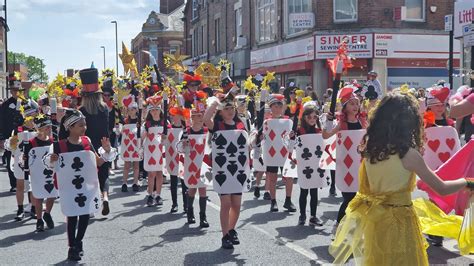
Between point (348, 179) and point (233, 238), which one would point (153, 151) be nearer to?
point (233, 238)

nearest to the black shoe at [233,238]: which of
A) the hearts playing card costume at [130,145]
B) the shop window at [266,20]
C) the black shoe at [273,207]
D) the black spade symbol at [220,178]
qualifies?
the black spade symbol at [220,178]

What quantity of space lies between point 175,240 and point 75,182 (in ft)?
5.44

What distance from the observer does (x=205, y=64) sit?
9695mm

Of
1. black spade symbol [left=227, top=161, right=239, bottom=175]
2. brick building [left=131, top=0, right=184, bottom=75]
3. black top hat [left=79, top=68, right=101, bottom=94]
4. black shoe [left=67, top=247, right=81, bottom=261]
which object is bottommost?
black shoe [left=67, top=247, right=81, bottom=261]

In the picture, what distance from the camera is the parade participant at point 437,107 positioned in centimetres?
809

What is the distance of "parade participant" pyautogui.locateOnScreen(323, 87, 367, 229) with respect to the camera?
25.4 feet

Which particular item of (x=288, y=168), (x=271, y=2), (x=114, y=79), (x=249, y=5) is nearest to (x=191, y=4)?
(x=249, y=5)

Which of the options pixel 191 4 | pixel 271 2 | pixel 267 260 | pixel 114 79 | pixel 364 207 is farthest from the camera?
pixel 191 4

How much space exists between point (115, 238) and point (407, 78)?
20.9 metres

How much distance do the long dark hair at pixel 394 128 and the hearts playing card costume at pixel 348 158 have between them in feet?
11.6

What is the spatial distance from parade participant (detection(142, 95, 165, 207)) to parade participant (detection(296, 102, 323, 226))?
9.36 feet

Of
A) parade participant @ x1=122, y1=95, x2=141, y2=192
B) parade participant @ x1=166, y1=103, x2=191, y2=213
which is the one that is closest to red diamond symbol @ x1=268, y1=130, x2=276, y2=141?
parade participant @ x1=166, y1=103, x2=191, y2=213

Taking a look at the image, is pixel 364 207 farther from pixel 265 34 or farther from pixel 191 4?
pixel 191 4

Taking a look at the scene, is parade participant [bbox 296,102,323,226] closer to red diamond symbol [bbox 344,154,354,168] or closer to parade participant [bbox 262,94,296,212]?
parade participant [bbox 262,94,296,212]
